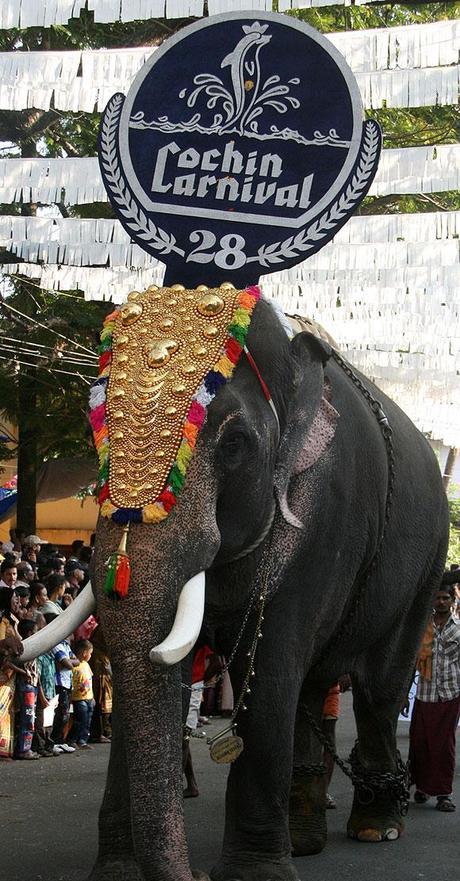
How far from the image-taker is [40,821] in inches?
314

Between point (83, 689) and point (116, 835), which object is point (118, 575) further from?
point (83, 689)

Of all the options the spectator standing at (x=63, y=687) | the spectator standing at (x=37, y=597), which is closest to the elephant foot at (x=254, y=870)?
the spectator standing at (x=63, y=687)

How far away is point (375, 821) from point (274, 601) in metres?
2.31

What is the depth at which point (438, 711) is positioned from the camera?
950 centimetres

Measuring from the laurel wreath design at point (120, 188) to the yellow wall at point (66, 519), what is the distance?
1690 cm

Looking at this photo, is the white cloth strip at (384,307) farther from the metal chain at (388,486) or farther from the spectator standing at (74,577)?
the metal chain at (388,486)

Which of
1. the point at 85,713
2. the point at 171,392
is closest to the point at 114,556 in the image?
the point at 171,392

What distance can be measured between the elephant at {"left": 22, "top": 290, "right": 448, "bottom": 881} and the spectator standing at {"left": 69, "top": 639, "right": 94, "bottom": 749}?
411 centimetres

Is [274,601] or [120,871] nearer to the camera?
[120,871]

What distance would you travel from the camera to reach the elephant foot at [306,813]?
6.98m

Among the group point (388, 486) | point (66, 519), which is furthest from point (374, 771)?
point (66, 519)

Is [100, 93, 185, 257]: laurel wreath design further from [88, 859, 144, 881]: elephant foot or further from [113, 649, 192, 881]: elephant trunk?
[88, 859, 144, 881]: elephant foot

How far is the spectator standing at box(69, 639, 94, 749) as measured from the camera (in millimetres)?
11375

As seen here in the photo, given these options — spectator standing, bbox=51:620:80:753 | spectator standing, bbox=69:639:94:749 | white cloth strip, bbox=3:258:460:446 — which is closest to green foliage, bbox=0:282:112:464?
white cloth strip, bbox=3:258:460:446
